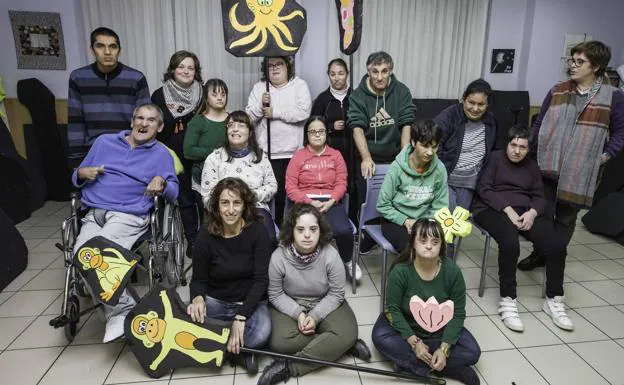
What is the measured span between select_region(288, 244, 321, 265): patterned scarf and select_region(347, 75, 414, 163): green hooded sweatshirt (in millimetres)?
1109

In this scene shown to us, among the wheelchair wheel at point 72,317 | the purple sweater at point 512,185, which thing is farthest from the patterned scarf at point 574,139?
the wheelchair wheel at point 72,317

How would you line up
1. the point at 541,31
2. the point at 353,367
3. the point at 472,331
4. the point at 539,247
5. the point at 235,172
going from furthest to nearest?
the point at 541,31 → the point at 235,172 → the point at 539,247 → the point at 472,331 → the point at 353,367

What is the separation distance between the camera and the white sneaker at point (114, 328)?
1.88 meters

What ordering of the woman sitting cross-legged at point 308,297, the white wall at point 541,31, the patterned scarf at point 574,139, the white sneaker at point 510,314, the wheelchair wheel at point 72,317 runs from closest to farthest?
the woman sitting cross-legged at point 308,297, the wheelchair wheel at point 72,317, the white sneaker at point 510,314, the patterned scarf at point 574,139, the white wall at point 541,31

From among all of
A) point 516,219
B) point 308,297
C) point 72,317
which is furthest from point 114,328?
point 516,219

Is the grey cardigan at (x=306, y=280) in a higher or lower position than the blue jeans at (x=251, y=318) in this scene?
higher

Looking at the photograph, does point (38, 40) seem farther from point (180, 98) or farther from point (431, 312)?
point (431, 312)

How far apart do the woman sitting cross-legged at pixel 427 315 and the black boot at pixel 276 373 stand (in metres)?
0.42

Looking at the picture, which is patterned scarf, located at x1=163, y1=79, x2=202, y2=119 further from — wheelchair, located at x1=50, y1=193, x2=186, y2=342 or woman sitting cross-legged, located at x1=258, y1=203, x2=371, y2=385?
woman sitting cross-legged, located at x1=258, y1=203, x2=371, y2=385

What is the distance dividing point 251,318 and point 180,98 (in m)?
1.61

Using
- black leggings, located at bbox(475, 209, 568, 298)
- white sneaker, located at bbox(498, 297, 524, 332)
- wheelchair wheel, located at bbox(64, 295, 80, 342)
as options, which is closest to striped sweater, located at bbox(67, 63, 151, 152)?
wheelchair wheel, located at bbox(64, 295, 80, 342)

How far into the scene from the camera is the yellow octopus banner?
236cm

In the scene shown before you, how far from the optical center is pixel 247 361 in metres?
1.83

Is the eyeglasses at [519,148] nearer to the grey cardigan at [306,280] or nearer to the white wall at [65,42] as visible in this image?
the grey cardigan at [306,280]
